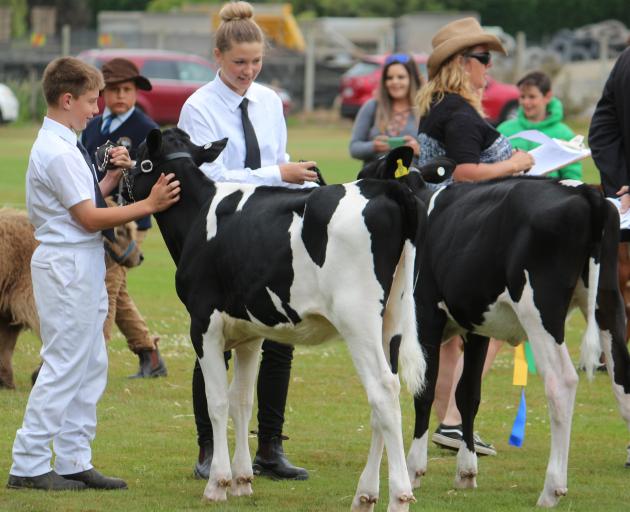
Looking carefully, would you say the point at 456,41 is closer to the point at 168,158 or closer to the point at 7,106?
the point at 168,158

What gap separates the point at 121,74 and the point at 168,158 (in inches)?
139

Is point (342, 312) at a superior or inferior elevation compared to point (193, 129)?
inferior

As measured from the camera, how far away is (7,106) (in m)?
37.4

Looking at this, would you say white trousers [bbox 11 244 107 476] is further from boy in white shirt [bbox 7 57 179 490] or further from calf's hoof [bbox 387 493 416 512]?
calf's hoof [bbox 387 493 416 512]

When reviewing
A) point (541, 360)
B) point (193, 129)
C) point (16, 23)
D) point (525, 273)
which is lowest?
point (16, 23)

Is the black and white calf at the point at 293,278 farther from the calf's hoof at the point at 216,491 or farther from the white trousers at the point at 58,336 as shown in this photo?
the white trousers at the point at 58,336

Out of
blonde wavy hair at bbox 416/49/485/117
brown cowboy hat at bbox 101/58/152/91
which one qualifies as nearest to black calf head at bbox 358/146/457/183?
blonde wavy hair at bbox 416/49/485/117

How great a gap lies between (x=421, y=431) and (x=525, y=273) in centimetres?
112

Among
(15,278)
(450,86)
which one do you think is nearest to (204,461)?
(450,86)

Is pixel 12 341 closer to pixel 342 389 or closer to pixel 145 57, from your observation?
pixel 342 389

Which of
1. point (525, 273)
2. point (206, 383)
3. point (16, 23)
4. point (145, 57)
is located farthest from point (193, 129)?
point (16, 23)

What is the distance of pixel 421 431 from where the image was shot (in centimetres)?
684

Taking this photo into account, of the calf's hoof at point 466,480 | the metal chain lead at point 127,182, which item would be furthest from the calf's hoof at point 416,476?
the metal chain lead at point 127,182

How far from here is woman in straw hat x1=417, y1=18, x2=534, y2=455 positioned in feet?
24.3
